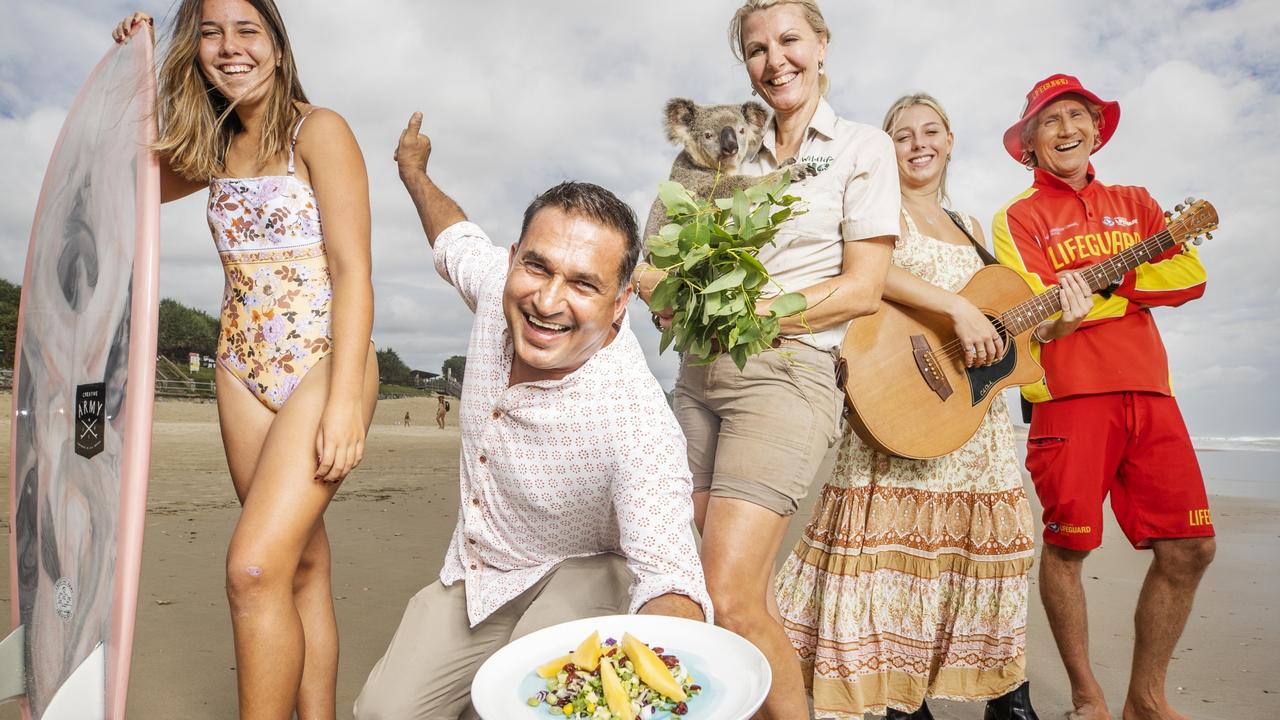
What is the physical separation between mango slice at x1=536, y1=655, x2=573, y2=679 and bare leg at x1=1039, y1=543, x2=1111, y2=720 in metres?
2.46

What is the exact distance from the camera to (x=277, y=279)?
7.06ft

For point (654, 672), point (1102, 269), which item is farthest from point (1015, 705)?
point (654, 672)

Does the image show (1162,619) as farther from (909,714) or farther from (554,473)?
(554,473)

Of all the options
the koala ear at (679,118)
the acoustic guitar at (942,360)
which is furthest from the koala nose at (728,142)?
the acoustic guitar at (942,360)

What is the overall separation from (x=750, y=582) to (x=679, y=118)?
10.3 ft

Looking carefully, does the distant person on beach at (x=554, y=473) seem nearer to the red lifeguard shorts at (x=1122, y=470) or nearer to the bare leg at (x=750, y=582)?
the bare leg at (x=750, y=582)

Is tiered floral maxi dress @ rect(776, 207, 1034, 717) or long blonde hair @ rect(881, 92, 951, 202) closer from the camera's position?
tiered floral maxi dress @ rect(776, 207, 1034, 717)

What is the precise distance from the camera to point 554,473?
6.38 feet

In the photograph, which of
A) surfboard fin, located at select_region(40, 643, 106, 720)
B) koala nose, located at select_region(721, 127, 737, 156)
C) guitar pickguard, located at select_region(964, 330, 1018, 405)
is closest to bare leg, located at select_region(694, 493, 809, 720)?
guitar pickguard, located at select_region(964, 330, 1018, 405)

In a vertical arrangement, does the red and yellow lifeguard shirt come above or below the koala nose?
below

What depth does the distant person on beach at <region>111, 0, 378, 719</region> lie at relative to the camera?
2.06 metres

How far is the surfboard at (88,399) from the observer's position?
1.84 meters

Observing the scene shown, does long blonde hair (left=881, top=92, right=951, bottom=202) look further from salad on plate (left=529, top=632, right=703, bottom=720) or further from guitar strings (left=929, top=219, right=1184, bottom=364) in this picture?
salad on plate (left=529, top=632, right=703, bottom=720)

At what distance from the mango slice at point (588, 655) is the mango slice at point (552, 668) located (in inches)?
0.8
